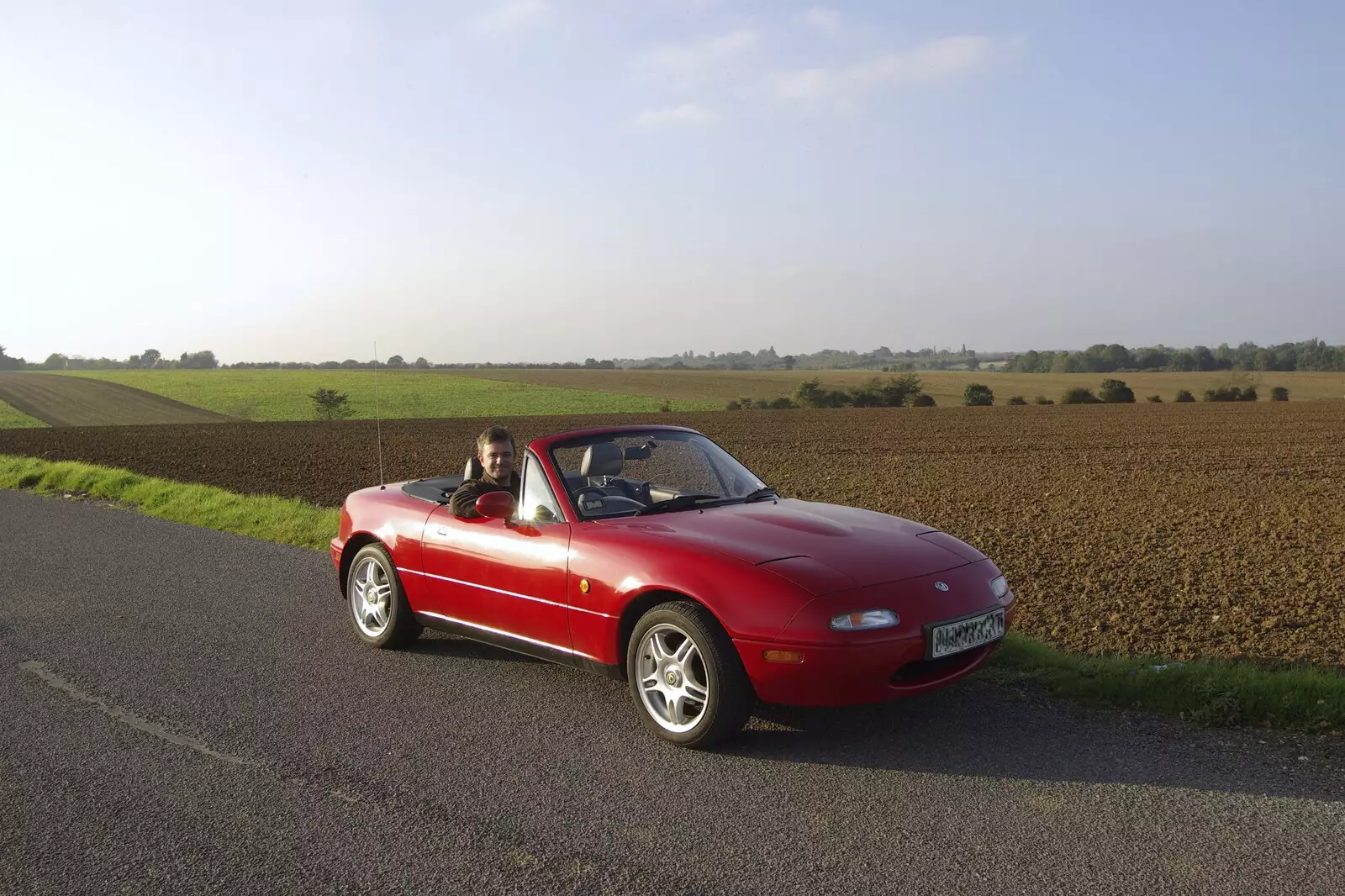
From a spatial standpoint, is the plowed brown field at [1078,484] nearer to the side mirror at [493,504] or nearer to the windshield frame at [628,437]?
the windshield frame at [628,437]

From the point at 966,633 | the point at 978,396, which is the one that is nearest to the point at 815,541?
the point at 966,633

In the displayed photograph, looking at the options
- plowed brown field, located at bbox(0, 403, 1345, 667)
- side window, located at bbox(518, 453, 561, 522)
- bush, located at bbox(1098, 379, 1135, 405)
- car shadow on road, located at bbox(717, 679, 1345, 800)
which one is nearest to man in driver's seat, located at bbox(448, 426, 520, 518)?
side window, located at bbox(518, 453, 561, 522)

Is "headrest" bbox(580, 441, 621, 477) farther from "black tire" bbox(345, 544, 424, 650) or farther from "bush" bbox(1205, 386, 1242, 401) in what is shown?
"bush" bbox(1205, 386, 1242, 401)

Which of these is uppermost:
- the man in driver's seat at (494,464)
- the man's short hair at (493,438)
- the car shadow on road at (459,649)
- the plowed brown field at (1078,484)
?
the man's short hair at (493,438)

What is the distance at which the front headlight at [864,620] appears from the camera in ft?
14.3

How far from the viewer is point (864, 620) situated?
4406mm

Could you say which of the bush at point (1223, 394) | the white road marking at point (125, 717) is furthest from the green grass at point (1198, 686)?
the bush at point (1223, 394)

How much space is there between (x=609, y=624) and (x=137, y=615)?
13.9 feet

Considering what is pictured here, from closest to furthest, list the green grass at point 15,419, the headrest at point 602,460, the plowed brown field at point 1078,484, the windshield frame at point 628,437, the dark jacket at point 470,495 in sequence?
1. the windshield frame at point 628,437
2. the headrest at point 602,460
3. the dark jacket at point 470,495
4. the plowed brown field at point 1078,484
5. the green grass at point 15,419

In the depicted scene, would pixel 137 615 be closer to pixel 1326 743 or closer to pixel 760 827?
pixel 760 827

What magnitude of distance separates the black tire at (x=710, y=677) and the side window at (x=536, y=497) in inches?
39.0

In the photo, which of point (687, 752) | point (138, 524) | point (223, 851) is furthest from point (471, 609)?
point (138, 524)

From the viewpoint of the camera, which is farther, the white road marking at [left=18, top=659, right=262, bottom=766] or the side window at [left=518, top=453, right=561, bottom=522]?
the side window at [left=518, top=453, right=561, bottom=522]

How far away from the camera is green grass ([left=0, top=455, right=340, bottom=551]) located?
1223 cm
